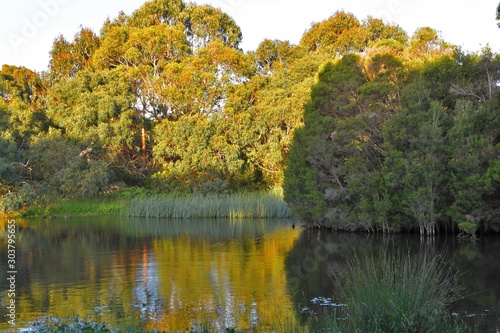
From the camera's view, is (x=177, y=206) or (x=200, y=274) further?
(x=177, y=206)

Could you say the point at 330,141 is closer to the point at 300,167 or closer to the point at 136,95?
the point at 300,167

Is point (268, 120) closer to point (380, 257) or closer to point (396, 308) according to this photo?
point (380, 257)

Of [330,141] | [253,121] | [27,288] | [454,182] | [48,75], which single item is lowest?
[27,288]

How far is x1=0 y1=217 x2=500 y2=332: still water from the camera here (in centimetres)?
998

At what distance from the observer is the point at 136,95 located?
40.6 meters

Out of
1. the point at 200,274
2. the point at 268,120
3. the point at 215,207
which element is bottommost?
the point at 200,274

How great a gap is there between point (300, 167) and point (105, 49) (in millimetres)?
21173

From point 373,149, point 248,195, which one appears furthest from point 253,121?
point 373,149

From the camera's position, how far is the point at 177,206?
3055cm

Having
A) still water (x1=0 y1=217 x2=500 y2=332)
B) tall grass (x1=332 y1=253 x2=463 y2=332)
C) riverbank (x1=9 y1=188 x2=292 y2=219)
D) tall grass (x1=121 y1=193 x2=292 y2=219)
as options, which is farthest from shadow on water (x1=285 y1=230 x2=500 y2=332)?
riverbank (x1=9 y1=188 x2=292 y2=219)

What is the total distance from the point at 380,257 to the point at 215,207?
17940mm

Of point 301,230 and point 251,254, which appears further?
point 301,230

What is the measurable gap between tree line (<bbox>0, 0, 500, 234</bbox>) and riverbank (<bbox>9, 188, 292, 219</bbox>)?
95cm

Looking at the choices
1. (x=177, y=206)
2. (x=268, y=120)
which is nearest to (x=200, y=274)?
(x=177, y=206)
